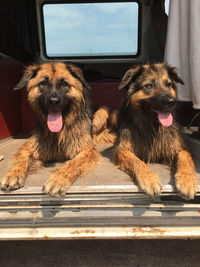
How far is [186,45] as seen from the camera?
2.35 metres

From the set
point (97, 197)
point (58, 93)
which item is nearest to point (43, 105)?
point (58, 93)

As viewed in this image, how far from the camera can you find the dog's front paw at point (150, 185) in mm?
1774

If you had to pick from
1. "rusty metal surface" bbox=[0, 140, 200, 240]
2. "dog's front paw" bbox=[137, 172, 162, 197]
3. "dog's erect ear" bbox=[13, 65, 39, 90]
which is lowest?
"rusty metal surface" bbox=[0, 140, 200, 240]

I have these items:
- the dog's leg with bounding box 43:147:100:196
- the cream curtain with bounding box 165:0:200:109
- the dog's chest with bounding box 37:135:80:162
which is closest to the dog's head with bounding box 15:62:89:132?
the dog's chest with bounding box 37:135:80:162

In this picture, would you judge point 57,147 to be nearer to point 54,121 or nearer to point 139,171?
point 54,121

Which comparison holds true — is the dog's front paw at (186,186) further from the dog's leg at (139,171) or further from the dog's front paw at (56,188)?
the dog's front paw at (56,188)

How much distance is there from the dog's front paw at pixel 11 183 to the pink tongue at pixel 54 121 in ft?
2.29

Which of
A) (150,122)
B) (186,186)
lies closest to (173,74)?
(150,122)

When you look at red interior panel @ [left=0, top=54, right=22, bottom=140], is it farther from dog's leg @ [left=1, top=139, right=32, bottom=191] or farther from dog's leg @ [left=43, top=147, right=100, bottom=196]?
dog's leg @ [left=43, top=147, right=100, bottom=196]

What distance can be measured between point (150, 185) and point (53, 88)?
148cm

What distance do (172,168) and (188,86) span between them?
0.88 metres

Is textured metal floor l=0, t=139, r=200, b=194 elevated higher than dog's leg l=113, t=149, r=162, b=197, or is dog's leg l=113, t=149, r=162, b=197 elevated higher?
dog's leg l=113, t=149, r=162, b=197

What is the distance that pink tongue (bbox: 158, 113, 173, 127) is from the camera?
2.39m

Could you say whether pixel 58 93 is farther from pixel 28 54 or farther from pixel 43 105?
pixel 28 54
